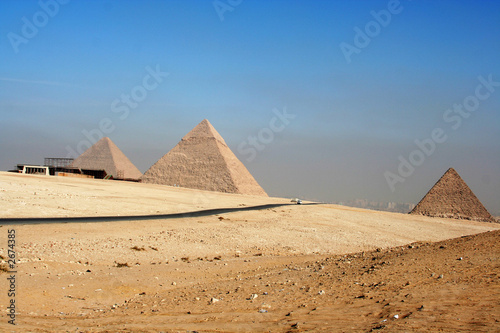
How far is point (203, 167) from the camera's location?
7356 centimetres

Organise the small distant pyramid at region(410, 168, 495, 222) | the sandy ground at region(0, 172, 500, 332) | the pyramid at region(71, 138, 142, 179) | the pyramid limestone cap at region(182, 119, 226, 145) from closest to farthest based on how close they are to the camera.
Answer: the sandy ground at region(0, 172, 500, 332)
the small distant pyramid at region(410, 168, 495, 222)
the pyramid limestone cap at region(182, 119, 226, 145)
the pyramid at region(71, 138, 142, 179)

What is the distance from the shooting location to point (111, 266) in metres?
12.0

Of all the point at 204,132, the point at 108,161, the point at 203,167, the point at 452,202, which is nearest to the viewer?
the point at 452,202

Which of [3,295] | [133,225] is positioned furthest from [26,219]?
[3,295]

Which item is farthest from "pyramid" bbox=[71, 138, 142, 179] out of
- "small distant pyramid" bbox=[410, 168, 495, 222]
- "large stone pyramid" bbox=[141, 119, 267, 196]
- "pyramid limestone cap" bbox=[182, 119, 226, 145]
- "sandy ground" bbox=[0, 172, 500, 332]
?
"sandy ground" bbox=[0, 172, 500, 332]

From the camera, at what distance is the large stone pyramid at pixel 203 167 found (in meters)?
70.1

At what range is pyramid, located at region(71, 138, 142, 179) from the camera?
82238mm

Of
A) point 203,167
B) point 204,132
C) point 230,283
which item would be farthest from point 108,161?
point 230,283

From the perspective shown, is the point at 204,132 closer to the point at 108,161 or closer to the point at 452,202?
the point at 108,161

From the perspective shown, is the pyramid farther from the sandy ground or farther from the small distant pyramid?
the sandy ground

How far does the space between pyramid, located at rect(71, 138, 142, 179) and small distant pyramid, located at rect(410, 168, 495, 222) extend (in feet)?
181

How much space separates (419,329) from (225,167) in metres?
66.4

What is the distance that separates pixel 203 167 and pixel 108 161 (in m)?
21.9

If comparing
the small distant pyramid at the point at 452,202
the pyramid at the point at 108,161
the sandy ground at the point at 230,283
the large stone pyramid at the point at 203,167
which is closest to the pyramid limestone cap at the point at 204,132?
the large stone pyramid at the point at 203,167
